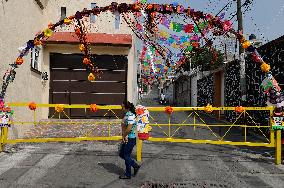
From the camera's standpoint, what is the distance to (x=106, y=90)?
17.8 metres

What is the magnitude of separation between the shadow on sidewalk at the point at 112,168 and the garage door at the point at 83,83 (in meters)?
9.19

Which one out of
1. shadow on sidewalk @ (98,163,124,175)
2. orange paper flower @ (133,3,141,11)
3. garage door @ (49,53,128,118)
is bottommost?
shadow on sidewalk @ (98,163,124,175)

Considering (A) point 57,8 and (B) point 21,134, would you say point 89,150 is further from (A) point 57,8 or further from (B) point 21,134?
(A) point 57,8

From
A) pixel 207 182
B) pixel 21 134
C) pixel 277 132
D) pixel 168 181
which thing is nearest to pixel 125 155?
pixel 168 181

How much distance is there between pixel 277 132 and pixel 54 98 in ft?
40.9

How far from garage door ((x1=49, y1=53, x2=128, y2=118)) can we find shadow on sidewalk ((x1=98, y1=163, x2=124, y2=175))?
9.19m

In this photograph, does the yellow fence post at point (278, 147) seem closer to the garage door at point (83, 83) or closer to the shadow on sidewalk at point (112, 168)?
the shadow on sidewalk at point (112, 168)

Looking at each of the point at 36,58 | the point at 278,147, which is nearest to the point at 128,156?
the point at 278,147

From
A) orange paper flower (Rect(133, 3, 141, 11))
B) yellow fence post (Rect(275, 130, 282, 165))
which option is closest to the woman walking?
orange paper flower (Rect(133, 3, 141, 11))

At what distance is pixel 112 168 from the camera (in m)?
8.10

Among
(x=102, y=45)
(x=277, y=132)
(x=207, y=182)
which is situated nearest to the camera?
(x=207, y=182)

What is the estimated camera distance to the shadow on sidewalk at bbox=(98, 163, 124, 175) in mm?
7741

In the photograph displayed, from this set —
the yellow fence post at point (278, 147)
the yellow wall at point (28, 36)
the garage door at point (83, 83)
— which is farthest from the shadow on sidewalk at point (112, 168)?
the garage door at point (83, 83)

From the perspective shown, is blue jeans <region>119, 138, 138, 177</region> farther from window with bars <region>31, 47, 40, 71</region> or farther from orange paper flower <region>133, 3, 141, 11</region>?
window with bars <region>31, 47, 40, 71</region>
